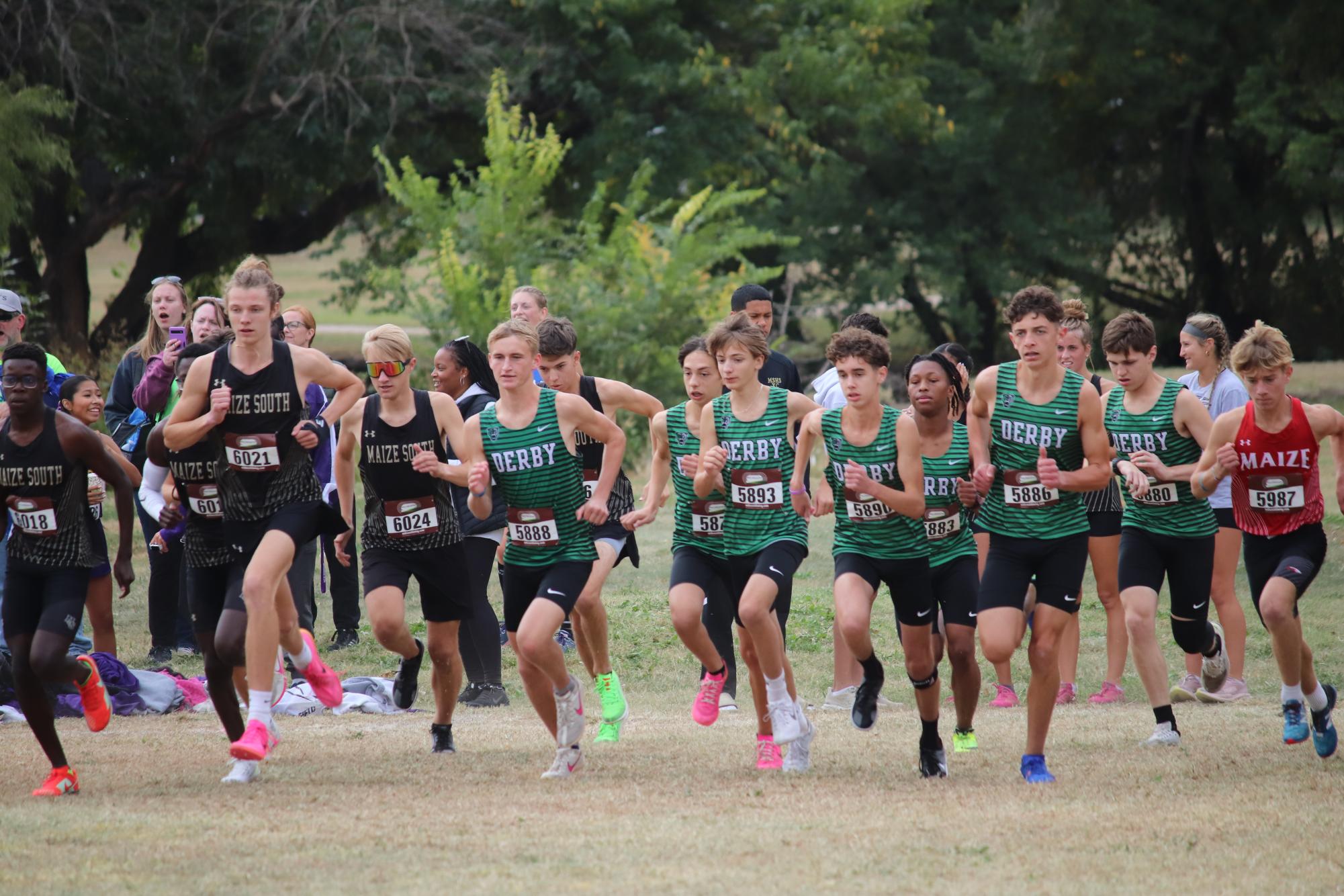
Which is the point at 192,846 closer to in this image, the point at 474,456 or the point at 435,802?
the point at 435,802

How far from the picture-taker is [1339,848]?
5.60 m

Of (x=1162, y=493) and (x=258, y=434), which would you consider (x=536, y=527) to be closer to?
(x=258, y=434)

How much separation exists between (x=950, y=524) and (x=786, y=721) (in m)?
1.23

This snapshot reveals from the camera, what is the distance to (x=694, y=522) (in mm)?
7719

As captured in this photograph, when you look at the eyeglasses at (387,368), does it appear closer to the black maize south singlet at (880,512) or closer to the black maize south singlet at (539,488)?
the black maize south singlet at (539,488)

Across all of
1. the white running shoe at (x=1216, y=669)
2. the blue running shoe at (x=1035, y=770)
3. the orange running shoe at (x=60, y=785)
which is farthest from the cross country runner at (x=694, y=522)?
the white running shoe at (x=1216, y=669)

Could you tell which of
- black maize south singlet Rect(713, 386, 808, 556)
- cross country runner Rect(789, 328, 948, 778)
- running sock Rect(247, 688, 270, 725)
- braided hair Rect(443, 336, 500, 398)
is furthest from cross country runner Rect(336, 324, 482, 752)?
cross country runner Rect(789, 328, 948, 778)

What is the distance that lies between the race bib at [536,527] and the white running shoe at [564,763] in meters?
0.96

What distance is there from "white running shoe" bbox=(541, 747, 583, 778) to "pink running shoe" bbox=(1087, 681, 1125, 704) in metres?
3.70

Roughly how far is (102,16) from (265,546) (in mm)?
18228

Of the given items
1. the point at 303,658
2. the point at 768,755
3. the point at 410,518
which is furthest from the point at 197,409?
the point at 768,755

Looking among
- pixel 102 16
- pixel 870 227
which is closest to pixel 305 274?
pixel 870 227

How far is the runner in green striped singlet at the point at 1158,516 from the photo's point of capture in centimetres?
767

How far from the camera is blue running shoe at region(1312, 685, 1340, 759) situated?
727 cm
